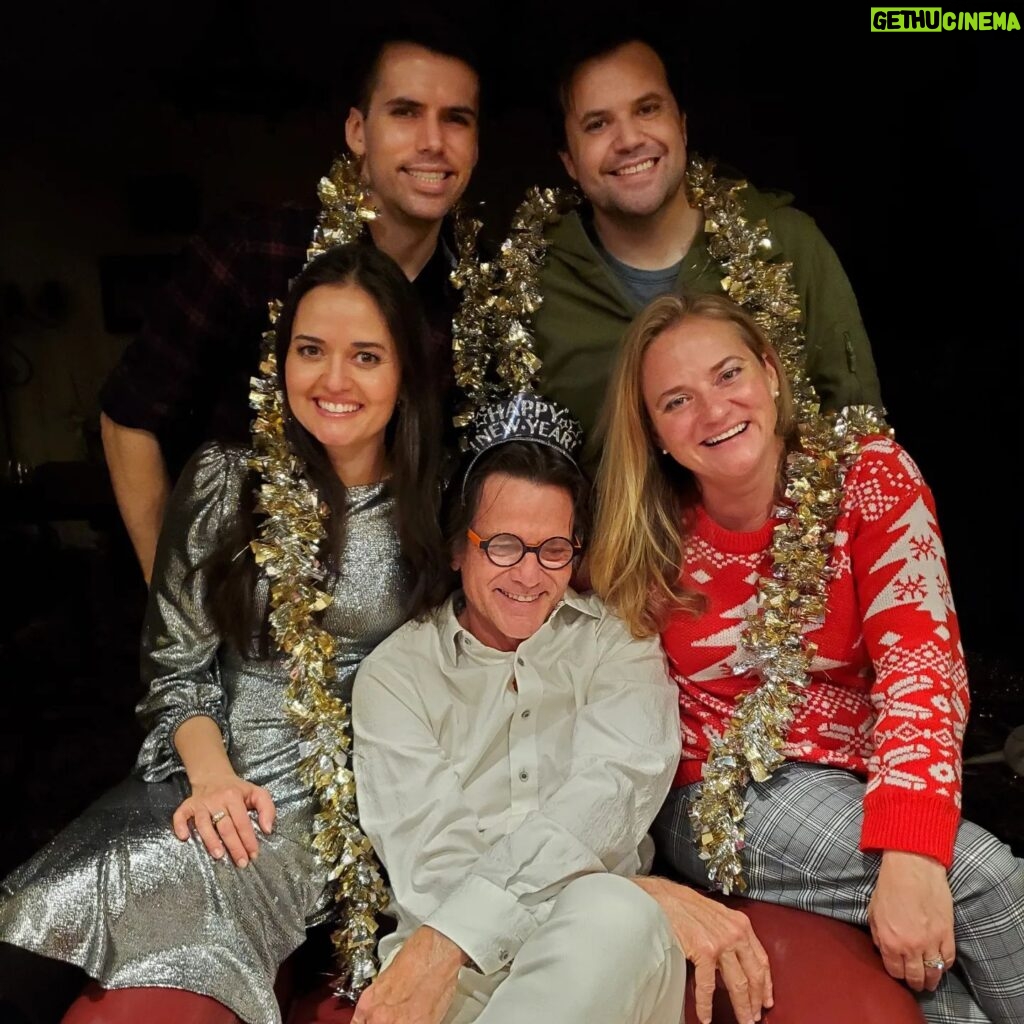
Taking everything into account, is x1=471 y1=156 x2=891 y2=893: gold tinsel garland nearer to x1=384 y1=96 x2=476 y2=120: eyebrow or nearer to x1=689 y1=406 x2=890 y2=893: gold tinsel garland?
x1=689 y1=406 x2=890 y2=893: gold tinsel garland

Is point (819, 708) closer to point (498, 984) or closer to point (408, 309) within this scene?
point (498, 984)

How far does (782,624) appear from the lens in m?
1.90

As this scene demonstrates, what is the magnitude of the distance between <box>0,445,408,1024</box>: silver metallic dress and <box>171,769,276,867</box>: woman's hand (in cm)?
2

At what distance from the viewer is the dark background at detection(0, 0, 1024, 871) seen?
103 inches

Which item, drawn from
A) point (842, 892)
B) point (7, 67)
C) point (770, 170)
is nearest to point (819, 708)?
point (842, 892)

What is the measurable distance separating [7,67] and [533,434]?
1.72m

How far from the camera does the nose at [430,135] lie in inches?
86.4

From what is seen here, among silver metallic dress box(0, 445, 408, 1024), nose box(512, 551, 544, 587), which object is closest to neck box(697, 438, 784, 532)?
nose box(512, 551, 544, 587)

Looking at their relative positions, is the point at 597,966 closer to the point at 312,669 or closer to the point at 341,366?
the point at 312,669

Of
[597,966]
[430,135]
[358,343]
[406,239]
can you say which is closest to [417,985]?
[597,966]

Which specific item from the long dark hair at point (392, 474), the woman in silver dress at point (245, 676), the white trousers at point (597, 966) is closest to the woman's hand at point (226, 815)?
the woman in silver dress at point (245, 676)

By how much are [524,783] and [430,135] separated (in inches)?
50.3

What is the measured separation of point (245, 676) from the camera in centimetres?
207

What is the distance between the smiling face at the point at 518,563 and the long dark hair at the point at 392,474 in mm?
105
